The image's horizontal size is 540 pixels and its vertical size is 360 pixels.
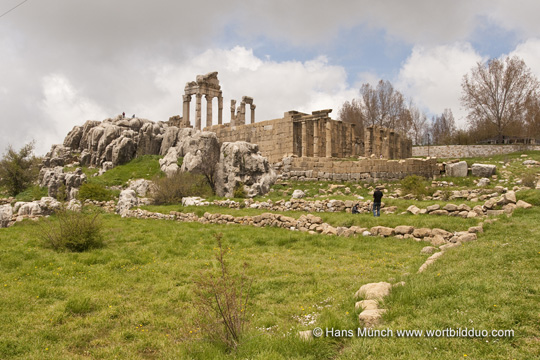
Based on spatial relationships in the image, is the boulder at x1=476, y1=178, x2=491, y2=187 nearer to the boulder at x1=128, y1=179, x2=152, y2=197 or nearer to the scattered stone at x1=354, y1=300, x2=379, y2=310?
the scattered stone at x1=354, y1=300, x2=379, y2=310

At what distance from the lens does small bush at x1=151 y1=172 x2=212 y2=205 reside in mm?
21938

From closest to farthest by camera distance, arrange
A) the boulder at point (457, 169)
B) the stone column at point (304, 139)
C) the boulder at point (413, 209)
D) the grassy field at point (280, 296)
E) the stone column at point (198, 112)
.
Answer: the grassy field at point (280, 296)
the boulder at point (413, 209)
the boulder at point (457, 169)
the stone column at point (304, 139)
the stone column at point (198, 112)

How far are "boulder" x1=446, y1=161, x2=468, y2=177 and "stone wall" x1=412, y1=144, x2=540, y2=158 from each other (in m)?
18.4

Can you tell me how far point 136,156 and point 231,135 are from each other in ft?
29.9

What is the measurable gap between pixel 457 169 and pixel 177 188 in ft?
58.0

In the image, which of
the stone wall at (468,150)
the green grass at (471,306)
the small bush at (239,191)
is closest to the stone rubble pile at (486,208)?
the green grass at (471,306)

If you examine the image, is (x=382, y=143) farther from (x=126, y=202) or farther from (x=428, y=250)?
(x=428, y=250)

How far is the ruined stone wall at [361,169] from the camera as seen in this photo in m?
24.1

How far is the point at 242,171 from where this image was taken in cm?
2492

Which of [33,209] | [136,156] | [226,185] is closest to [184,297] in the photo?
[33,209]

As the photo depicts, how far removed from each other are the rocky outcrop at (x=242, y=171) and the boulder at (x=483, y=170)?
12.6 m

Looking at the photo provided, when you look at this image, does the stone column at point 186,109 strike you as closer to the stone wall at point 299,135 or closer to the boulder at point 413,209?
the stone wall at point 299,135

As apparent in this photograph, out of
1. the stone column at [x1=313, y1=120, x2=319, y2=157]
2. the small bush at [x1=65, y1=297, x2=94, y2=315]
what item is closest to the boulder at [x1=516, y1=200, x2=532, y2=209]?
the small bush at [x1=65, y1=297, x2=94, y2=315]

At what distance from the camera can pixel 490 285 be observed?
16.7 feet
